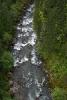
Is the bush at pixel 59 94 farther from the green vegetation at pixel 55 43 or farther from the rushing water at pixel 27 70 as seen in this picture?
the rushing water at pixel 27 70

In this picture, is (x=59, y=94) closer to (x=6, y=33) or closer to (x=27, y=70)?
(x=27, y=70)

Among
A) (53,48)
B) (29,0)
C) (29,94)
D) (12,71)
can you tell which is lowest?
(29,94)

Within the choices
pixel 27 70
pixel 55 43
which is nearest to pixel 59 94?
pixel 27 70

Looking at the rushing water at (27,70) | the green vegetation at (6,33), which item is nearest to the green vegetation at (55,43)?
the rushing water at (27,70)

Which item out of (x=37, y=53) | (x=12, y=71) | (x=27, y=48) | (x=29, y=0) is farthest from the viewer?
(x=29, y=0)

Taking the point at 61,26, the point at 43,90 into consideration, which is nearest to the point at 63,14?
the point at 61,26

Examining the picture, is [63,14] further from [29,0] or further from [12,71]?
[29,0]

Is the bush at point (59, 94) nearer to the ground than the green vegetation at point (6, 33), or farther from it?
nearer to the ground
